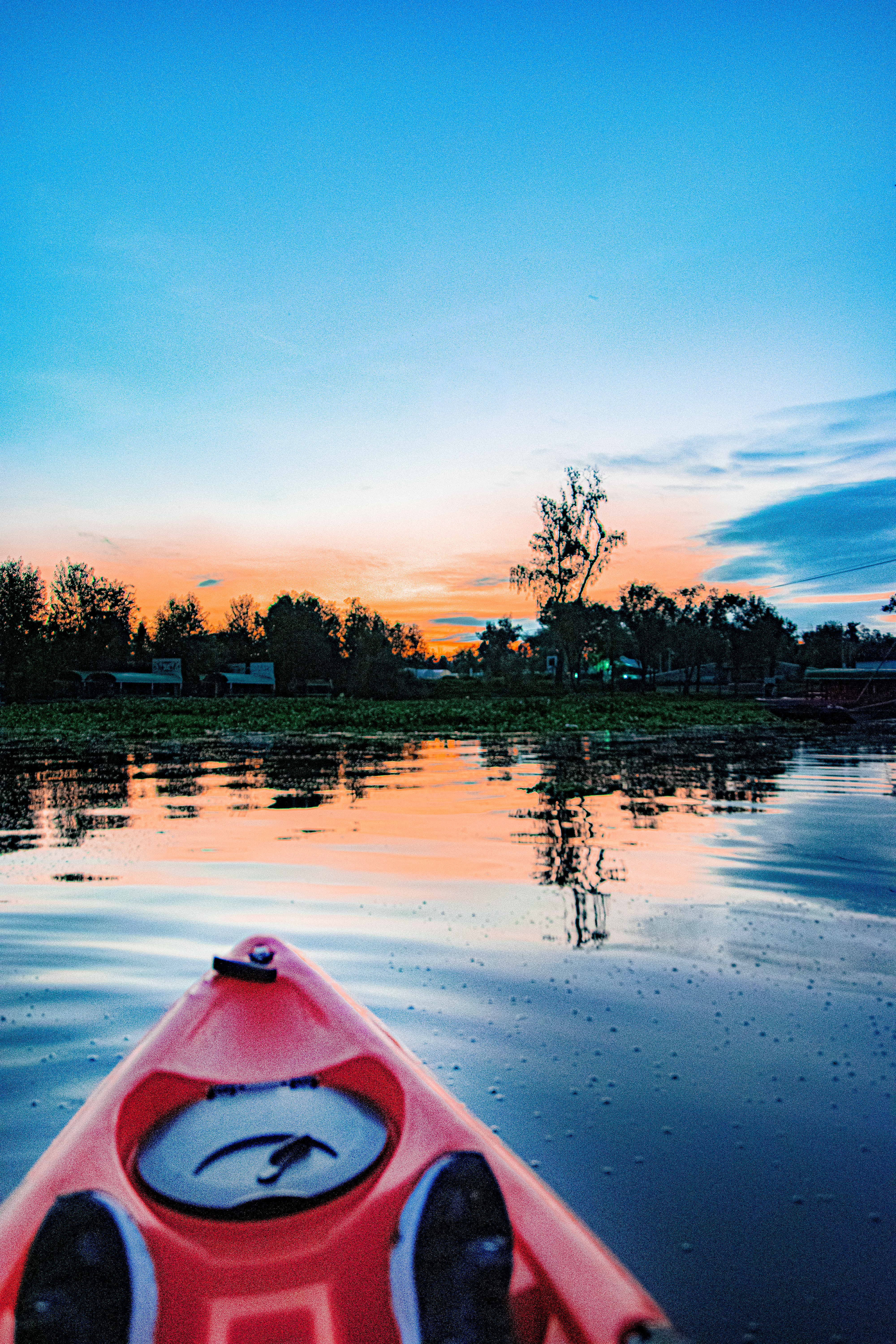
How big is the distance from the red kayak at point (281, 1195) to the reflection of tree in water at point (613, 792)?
211cm

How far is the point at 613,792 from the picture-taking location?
9.45 m

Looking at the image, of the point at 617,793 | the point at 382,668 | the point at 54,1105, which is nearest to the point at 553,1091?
the point at 54,1105

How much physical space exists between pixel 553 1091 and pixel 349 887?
8.84ft

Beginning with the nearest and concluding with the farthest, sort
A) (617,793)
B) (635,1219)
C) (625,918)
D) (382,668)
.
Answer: (635,1219), (625,918), (617,793), (382,668)

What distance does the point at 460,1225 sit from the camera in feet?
5.20

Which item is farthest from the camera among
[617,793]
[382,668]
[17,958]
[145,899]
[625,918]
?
[382,668]

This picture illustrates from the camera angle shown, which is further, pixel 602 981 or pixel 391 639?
pixel 391 639

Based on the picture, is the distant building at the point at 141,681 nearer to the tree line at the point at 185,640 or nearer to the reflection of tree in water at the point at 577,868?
the tree line at the point at 185,640

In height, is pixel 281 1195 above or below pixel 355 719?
above

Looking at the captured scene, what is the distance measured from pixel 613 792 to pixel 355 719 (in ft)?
65.6

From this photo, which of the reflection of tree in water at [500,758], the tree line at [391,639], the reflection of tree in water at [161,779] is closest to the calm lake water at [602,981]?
the reflection of tree in water at [161,779]

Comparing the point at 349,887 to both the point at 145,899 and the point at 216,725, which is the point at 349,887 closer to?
the point at 145,899

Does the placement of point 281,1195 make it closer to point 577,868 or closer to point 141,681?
point 577,868

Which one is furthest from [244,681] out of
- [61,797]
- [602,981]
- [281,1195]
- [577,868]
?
[281,1195]
